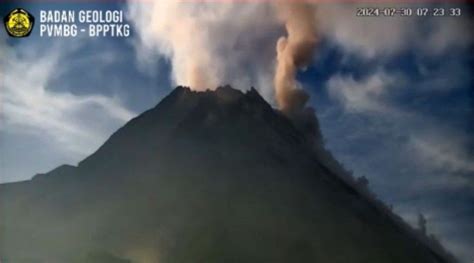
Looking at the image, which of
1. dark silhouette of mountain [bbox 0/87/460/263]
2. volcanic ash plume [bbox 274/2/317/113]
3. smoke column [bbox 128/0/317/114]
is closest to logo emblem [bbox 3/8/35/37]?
smoke column [bbox 128/0/317/114]

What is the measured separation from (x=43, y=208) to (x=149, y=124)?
40 cm

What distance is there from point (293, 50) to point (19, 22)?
82cm

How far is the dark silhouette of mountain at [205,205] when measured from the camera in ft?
6.25

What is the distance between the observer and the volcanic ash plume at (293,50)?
6.29 ft

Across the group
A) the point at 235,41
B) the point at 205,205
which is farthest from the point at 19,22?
the point at 205,205

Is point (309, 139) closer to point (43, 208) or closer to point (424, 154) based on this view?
point (424, 154)

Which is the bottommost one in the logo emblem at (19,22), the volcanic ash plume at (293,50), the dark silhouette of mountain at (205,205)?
the dark silhouette of mountain at (205,205)

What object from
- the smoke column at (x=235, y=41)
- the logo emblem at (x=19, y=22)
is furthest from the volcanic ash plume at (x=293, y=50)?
the logo emblem at (x=19, y=22)

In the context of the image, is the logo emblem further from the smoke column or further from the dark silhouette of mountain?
the dark silhouette of mountain

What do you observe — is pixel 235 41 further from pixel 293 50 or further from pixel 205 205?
pixel 205 205

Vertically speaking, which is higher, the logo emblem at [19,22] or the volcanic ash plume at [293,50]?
the logo emblem at [19,22]

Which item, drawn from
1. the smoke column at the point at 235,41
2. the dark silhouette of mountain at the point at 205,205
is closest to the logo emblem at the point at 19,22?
the smoke column at the point at 235,41

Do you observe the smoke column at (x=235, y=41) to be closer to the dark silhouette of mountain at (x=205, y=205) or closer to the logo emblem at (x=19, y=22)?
the dark silhouette of mountain at (x=205, y=205)

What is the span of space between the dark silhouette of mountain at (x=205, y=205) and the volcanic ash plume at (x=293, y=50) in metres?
0.06
